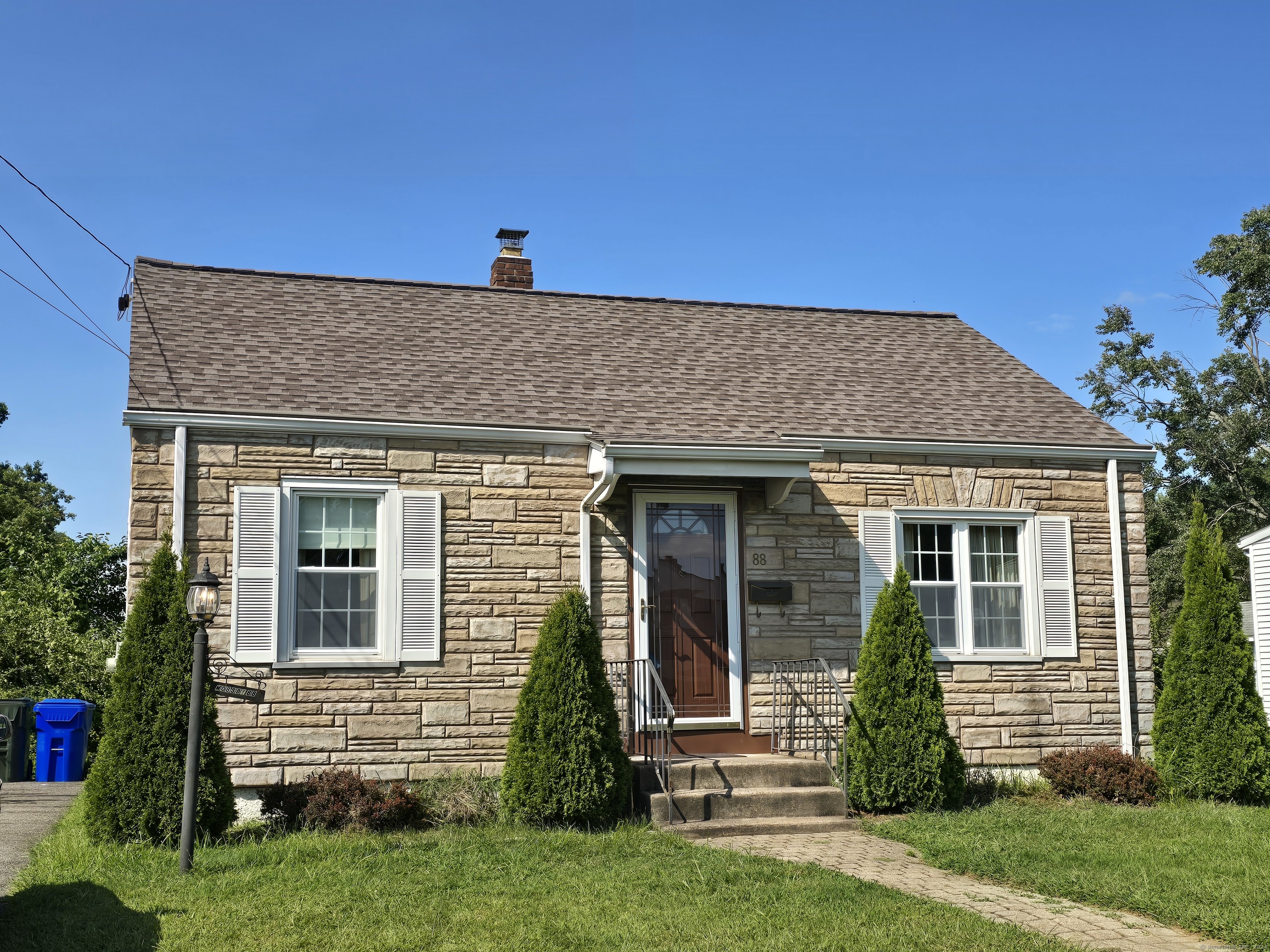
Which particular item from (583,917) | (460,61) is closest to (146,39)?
(460,61)

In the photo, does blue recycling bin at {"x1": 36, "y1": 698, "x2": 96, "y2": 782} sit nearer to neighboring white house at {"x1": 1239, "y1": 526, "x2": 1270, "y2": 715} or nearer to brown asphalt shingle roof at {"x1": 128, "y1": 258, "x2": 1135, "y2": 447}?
brown asphalt shingle roof at {"x1": 128, "y1": 258, "x2": 1135, "y2": 447}

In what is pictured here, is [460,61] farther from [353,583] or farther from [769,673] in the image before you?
[769,673]

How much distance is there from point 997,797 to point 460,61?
8458mm

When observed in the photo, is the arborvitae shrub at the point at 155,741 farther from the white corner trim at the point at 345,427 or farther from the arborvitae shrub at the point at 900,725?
the arborvitae shrub at the point at 900,725

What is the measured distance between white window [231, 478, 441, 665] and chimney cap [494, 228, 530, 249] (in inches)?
200

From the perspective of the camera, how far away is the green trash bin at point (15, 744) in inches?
494

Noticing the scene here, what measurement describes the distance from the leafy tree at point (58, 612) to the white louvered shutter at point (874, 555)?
8649mm

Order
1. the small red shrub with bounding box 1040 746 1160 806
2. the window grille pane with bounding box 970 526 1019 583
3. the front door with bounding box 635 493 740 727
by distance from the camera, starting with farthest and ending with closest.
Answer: the window grille pane with bounding box 970 526 1019 583 < the front door with bounding box 635 493 740 727 < the small red shrub with bounding box 1040 746 1160 806

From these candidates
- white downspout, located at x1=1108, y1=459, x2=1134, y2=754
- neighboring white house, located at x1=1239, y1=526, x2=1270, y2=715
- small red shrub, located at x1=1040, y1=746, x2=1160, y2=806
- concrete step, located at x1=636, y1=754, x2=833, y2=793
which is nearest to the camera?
concrete step, located at x1=636, y1=754, x2=833, y2=793

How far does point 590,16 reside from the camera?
1036 centimetres

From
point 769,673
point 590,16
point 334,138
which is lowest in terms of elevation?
point 769,673

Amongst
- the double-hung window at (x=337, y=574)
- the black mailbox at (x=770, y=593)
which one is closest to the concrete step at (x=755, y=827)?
the black mailbox at (x=770, y=593)

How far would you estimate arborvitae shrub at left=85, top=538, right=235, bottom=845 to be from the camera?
7730mm

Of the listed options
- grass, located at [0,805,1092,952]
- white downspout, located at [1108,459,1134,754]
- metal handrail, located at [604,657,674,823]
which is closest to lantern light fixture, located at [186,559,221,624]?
grass, located at [0,805,1092,952]
